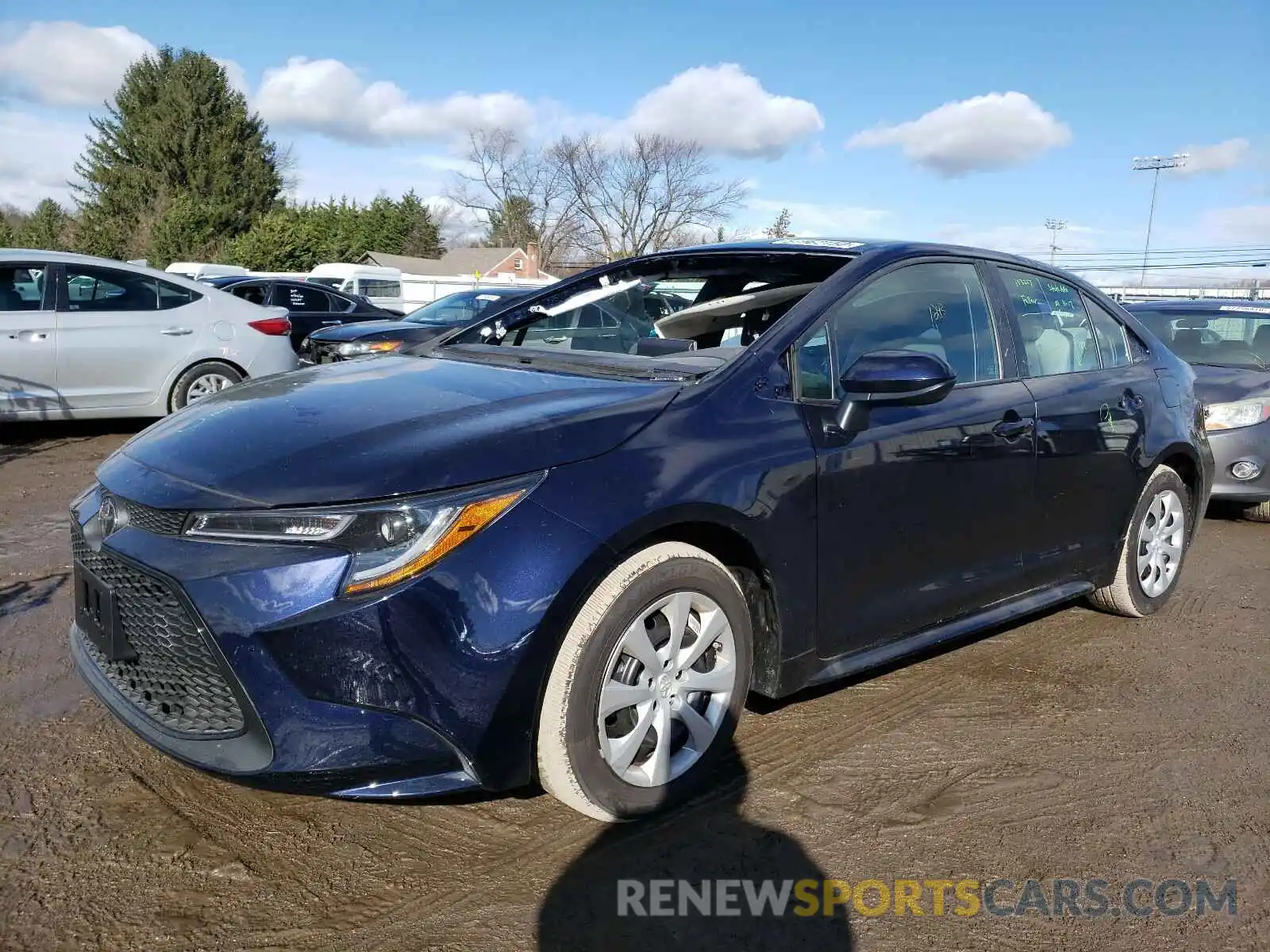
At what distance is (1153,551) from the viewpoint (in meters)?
4.75

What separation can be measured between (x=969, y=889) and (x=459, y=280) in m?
31.9

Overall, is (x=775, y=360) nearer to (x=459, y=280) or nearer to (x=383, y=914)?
(x=383, y=914)

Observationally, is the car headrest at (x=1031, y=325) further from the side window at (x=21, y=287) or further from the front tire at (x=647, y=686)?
the side window at (x=21, y=287)

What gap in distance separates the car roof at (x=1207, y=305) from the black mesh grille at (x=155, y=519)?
286 inches

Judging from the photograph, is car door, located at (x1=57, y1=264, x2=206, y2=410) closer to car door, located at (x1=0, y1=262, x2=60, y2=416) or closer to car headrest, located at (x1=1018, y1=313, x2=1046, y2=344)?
car door, located at (x1=0, y1=262, x2=60, y2=416)

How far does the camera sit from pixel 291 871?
2525 millimetres

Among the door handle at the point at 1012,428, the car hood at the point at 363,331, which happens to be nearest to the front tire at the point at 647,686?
the door handle at the point at 1012,428

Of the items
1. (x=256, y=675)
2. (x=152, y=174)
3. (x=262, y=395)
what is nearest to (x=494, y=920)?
(x=256, y=675)

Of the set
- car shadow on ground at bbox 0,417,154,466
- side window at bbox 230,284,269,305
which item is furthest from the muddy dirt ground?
side window at bbox 230,284,269,305

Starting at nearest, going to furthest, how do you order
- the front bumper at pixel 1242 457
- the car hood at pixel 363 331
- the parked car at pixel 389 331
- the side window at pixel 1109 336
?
the side window at pixel 1109 336
the front bumper at pixel 1242 457
the parked car at pixel 389 331
the car hood at pixel 363 331

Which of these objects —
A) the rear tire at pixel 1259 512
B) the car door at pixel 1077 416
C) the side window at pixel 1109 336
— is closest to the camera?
the car door at pixel 1077 416

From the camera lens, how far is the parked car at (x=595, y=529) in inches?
92.7

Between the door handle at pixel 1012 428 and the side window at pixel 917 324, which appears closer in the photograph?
the side window at pixel 917 324

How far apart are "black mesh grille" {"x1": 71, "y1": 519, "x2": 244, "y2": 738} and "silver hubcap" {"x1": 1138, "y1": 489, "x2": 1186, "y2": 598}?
154 inches
